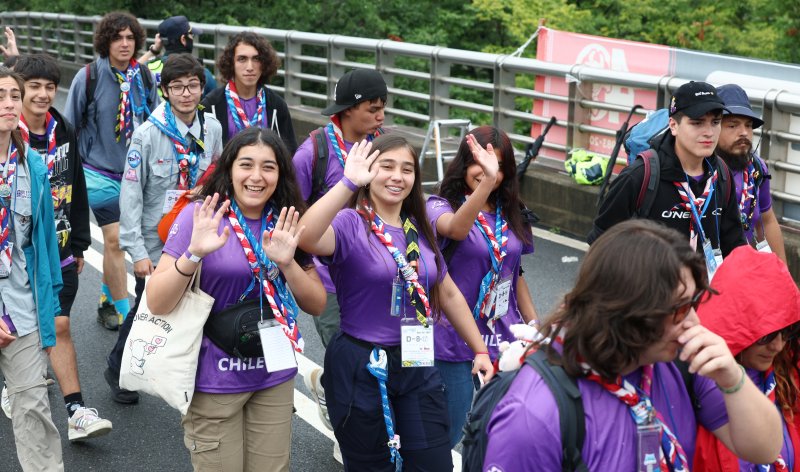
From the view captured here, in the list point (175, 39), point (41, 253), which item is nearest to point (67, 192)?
point (41, 253)

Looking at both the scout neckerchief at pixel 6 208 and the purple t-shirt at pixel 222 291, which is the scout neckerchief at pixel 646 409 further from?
the scout neckerchief at pixel 6 208

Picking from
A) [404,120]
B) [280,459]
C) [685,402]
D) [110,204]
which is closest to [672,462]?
[685,402]

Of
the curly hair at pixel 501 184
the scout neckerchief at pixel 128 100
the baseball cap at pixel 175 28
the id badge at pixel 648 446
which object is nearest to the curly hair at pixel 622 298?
the id badge at pixel 648 446

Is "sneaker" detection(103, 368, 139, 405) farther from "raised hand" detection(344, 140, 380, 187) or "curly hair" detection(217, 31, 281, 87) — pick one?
"raised hand" detection(344, 140, 380, 187)

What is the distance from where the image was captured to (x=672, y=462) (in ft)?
9.45

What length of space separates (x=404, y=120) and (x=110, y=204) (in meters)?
14.2

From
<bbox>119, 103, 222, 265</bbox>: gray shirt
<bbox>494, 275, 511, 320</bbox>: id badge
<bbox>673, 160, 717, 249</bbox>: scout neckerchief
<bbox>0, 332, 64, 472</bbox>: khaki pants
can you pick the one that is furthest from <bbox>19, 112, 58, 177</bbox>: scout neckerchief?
<bbox>673, 160, 717, 249</bbox>: scout neckerchief

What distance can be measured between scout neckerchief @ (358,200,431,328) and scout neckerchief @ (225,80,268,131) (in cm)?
303

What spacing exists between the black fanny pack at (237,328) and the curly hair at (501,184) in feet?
4.13

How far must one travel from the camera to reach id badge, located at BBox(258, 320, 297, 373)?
15.0ft

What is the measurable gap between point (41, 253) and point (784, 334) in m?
3.51

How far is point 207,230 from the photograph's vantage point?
14.3 ft

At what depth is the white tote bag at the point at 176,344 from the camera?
14.8ft

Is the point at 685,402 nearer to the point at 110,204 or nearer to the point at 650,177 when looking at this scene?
the point at 650,177
